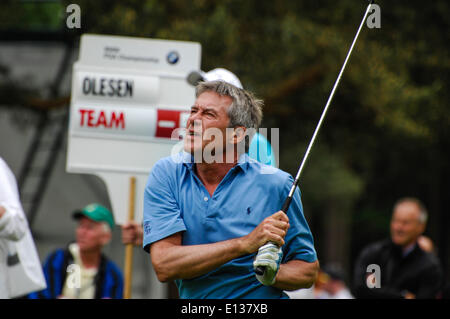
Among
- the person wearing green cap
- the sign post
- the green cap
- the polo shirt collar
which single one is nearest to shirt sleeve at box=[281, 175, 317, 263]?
the polo shirt collar

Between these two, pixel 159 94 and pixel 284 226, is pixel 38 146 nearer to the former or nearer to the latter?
pixel 159 94

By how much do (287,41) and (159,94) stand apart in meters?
3.89

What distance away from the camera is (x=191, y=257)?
2.90 m

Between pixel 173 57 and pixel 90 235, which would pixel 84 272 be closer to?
pixel 90 235

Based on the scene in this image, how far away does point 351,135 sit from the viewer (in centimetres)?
1044

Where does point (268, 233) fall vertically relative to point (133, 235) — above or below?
below

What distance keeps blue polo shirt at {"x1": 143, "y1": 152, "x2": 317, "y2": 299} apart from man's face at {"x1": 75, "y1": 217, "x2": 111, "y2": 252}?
2.55 metres

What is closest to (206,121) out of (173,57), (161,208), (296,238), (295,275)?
(161,208)

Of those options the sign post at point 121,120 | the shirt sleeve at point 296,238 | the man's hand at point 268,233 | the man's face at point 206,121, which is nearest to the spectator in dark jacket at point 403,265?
the sign post at point 121,120

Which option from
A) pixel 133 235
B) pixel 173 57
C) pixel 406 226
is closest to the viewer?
pixel 133 235

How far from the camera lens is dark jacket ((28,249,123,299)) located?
524 centimetres

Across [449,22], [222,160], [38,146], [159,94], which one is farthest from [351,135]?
[222,160]

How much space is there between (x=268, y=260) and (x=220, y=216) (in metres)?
0.38

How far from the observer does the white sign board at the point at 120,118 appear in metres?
4.73
